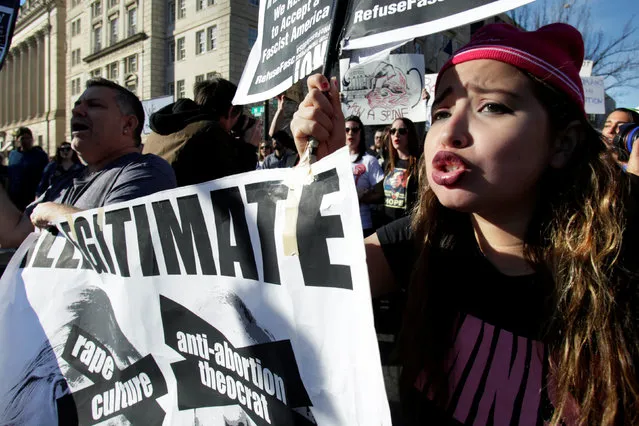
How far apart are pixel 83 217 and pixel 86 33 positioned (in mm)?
47476

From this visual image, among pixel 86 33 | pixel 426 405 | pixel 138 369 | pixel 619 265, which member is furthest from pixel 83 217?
pixel 86 33

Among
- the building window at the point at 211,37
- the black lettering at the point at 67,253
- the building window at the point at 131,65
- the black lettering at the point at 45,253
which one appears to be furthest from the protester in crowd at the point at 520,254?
the building window at the point at 131,65

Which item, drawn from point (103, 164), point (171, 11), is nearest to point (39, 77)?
point (171, 11)

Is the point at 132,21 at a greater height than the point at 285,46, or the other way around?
the point at 132,21

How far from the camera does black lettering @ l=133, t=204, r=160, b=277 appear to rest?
130cm

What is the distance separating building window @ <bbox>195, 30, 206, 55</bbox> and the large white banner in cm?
3049

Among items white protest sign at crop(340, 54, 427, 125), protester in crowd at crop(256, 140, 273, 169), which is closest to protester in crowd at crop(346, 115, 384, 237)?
white protest sign at crop(340, 54, 427, 125)

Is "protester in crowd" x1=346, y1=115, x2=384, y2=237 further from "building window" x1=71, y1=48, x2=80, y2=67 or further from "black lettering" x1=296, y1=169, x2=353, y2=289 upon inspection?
"building window" x1=71, y1=48, x2=80, y2=67

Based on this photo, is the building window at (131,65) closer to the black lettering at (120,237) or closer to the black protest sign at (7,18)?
the black protest sign at (7,18)

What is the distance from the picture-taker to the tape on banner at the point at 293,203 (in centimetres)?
96

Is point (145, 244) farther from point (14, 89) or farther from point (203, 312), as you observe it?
point (14, 89)

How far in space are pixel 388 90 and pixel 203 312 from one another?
14.3ft

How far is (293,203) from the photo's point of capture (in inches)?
38.3

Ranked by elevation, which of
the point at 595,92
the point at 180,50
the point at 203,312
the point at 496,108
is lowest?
the point at 203,312
